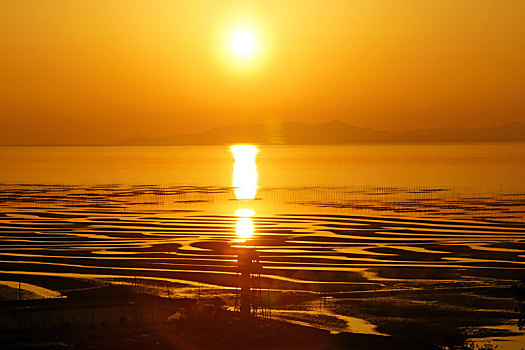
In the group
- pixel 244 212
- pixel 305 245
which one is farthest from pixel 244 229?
pixel 244 212

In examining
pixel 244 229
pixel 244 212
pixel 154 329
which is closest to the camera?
pixel 154 329

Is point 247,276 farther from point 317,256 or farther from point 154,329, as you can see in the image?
point 317,256

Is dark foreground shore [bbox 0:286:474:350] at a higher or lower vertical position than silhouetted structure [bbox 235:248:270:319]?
lower

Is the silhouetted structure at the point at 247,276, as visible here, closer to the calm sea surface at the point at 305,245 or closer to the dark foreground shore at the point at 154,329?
the dark foreground shore at the point at 154,329

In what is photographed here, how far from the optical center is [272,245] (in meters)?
47.7

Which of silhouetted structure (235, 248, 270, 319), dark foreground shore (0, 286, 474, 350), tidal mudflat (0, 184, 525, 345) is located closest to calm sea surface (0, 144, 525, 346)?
tidal mudflat (0, 184, 525, 345)

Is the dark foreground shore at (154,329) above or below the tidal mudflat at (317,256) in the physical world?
below

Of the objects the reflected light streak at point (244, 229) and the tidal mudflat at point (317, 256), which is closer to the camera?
the tidal mudflat at point (317, 256)

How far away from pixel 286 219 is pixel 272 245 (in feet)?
57.3

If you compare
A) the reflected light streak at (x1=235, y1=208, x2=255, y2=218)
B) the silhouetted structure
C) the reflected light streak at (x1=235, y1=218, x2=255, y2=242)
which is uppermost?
the reflected light streak at (x1=235, y1=208, x2=255, y2=218)

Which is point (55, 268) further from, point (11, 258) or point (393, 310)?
point (393, 310)

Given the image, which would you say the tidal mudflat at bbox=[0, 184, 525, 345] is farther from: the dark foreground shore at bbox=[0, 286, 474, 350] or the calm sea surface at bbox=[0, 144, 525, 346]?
the dark foreground shore at bbox=[0, 286, 474, 350]

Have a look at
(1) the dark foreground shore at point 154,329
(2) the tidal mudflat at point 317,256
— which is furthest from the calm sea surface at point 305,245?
(1) the dark foreground shore at point 154,329

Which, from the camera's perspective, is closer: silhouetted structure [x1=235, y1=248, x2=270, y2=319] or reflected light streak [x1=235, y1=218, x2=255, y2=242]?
silhouetted structure [x1=235, y1=248, x2=270, y2=319]
